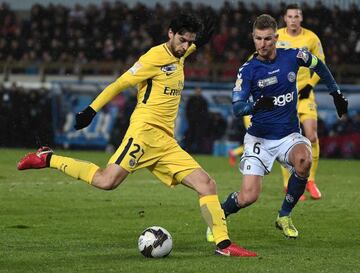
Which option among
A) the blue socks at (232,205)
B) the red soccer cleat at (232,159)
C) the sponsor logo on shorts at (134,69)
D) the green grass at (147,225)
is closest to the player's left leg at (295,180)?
the green grass at (147,225)

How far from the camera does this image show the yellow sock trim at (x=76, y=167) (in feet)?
29.3

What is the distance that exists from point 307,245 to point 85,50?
21863 millimetres

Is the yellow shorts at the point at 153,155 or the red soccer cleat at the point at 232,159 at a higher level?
the yellow shorts at the point at 153,155

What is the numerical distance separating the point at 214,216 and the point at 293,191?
165 centimetres

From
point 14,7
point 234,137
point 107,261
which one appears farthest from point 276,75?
point 14,7

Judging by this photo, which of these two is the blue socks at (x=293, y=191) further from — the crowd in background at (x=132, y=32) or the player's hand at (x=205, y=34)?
the crowd in background at (x=132, y=32)

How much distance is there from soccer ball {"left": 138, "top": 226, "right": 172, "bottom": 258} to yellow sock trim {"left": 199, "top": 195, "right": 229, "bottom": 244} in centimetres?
39

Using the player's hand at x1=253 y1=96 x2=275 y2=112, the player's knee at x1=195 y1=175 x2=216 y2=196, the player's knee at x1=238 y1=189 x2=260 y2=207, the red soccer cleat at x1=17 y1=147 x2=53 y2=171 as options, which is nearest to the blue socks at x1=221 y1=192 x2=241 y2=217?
the player's knee at x1=238 y1=189 x2=260 y2=207

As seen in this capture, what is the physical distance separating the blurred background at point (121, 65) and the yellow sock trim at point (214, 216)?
15084 millimetres

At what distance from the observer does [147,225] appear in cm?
1077

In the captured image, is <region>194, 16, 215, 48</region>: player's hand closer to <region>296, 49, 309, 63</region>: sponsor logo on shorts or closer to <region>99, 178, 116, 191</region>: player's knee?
<region>296, 49, 309, 63</region>: sponsor logo on shorts

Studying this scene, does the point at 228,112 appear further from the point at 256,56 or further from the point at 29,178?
the point at 256,56

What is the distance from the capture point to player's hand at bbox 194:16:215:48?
1008 centimetres

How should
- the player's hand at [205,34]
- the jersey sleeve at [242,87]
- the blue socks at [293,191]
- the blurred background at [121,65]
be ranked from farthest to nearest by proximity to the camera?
the blurred background at [121,65] < the player's hand at [205,34] < the blue socks at [293,191] < the jersey sleeve at [242,87]
